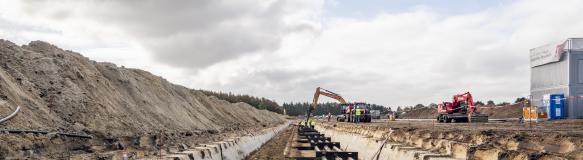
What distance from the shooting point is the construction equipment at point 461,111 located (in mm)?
31391

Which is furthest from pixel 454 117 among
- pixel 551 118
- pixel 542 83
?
pixel 542 83

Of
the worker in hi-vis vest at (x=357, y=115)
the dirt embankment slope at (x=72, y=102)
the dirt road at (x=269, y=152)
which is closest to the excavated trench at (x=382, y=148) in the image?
the dirt road at (x=269, y=152)

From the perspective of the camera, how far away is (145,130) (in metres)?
17.7

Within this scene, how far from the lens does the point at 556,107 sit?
3019 centimetres

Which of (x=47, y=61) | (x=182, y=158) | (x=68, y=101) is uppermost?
(x=47, y=61)

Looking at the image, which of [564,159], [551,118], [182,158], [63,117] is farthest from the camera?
[551,118]

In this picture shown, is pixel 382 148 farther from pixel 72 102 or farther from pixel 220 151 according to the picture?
pixel 72 102

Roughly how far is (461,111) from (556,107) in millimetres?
5192

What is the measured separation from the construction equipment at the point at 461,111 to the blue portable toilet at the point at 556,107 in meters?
3.43

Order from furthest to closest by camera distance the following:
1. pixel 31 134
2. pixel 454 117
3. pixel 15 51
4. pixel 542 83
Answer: pixel 542 83
pixel 454 117
pixel 15 51
pixel 31 134

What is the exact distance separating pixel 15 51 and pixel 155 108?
670 centimetres

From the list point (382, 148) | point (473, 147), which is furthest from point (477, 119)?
point (473, 147)

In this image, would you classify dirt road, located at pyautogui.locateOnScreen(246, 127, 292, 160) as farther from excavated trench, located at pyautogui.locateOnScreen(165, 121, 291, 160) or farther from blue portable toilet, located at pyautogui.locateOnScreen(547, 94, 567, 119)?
blue portable toilet, located at pyautogui.locateOnScreen(547, 94, 567, 119)

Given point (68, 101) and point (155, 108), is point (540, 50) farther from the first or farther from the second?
point (68, 101)
